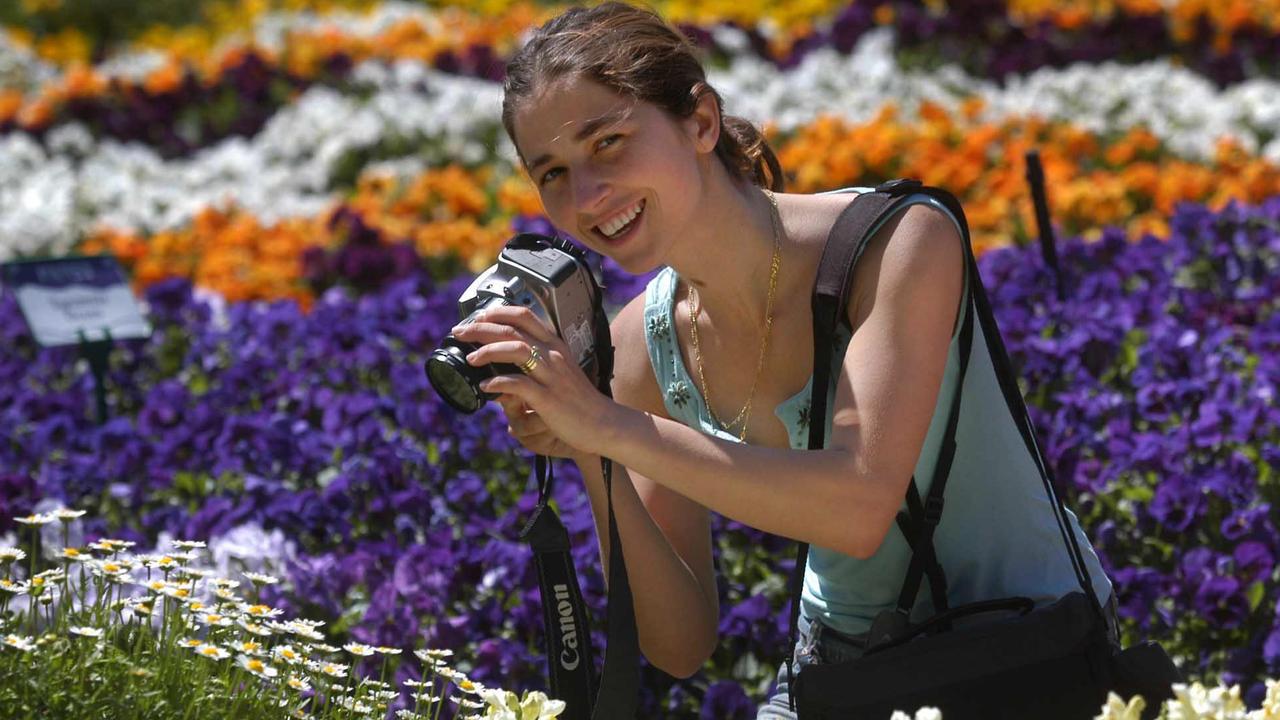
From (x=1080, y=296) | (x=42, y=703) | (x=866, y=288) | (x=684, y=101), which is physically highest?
(x=684, y=101)

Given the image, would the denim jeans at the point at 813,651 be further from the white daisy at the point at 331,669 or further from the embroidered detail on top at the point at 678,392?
the white daisy at the point at 331,669

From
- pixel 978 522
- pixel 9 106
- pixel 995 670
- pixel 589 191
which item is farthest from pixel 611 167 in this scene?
pixel 9 106

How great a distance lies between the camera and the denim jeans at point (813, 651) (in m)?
2.16

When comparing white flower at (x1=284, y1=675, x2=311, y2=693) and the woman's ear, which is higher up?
the woman's ear

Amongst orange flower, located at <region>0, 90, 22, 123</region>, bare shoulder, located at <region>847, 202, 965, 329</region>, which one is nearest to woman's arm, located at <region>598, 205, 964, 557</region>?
bare shoulder, located at <region>847, 202, 965, 329</region>

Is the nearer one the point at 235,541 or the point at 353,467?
the point at 235,541

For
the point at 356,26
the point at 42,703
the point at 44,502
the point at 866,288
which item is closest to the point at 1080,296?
the point at 866,288

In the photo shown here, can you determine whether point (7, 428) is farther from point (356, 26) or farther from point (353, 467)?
point (356, 26)

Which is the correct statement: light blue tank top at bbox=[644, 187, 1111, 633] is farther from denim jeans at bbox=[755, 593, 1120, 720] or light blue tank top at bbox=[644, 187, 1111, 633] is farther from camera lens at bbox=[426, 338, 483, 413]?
camera lens at bbox=[426, 338, 483, 413]

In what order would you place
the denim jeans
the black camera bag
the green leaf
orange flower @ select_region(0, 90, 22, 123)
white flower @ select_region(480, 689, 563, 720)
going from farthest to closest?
orange flower @ select_region(0, 90, 22, 123)
the green leaf
the denim jeans
the black camera bag
white flower @ select_region(480, 689, 563, 720)

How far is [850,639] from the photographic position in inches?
85.7

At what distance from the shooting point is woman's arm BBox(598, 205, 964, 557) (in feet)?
6.09

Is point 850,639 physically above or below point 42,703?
below

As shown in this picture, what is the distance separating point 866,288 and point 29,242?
5.28 m
